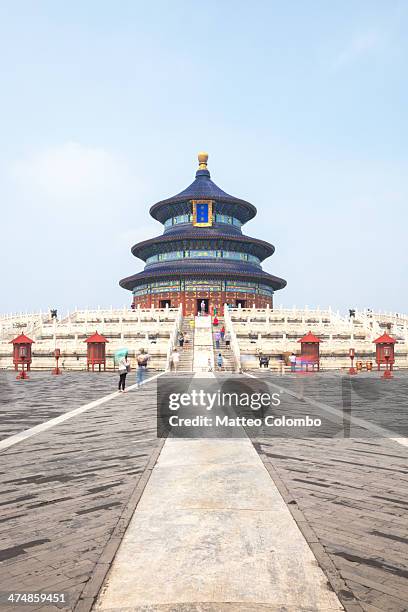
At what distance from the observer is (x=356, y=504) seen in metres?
4.84

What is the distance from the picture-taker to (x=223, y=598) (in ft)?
9.56

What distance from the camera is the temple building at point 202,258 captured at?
56250mm

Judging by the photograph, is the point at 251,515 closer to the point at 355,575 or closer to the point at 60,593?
the point at 355,575

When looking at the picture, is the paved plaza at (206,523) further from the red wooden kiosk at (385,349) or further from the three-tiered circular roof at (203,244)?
the three-tiered circular roof at (203,244)

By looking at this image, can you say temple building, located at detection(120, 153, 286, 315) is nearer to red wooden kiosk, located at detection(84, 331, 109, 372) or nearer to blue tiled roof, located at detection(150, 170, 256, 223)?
blue tiled roof, located at detection(150, 170, 256, 223)

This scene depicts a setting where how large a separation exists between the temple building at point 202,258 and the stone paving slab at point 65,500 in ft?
151

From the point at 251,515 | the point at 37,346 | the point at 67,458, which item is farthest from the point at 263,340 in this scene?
the point at 251,515

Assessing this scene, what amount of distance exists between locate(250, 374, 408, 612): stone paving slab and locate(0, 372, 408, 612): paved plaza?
1 centimetres

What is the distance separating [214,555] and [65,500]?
2.09 m

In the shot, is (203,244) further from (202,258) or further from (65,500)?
(65,500)

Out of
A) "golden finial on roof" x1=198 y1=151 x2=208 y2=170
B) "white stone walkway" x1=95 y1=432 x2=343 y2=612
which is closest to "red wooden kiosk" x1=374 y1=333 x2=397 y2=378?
"white stone walkway" x1=95 y1=432 x2=343 y2=612

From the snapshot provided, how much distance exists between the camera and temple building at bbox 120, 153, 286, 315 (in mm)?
56250

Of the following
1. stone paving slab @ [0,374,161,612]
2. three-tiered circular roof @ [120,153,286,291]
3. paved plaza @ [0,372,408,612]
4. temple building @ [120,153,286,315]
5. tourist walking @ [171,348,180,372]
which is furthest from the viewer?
three-tiered circular roof @ [120,153,286,291]

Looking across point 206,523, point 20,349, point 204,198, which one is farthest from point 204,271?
point 206,523
